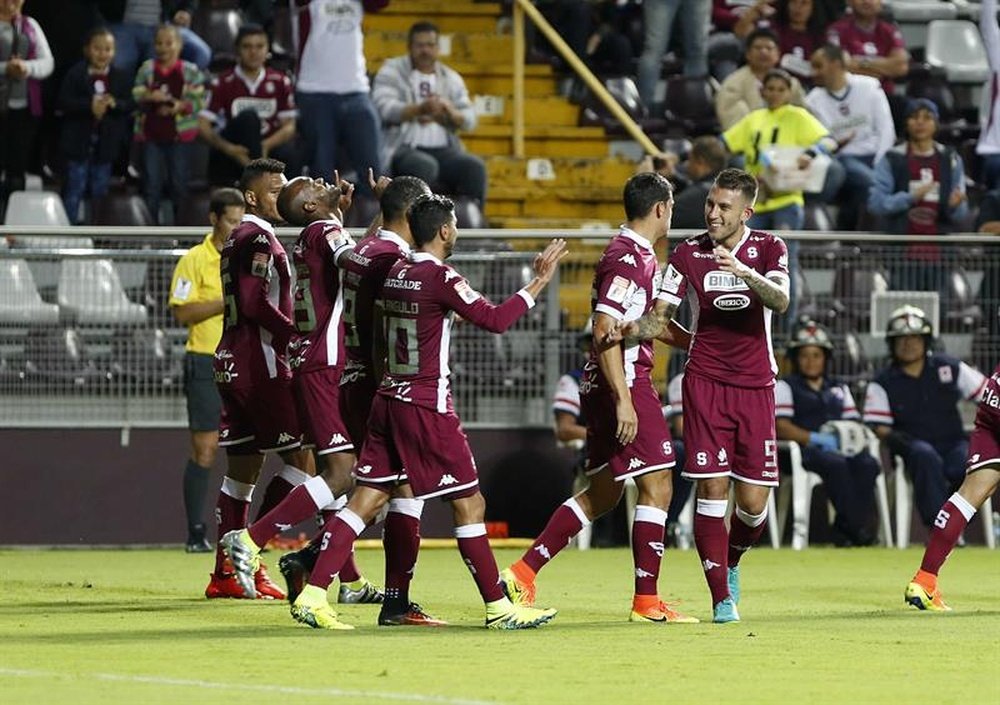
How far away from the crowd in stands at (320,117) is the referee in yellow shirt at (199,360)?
3065 millimetres

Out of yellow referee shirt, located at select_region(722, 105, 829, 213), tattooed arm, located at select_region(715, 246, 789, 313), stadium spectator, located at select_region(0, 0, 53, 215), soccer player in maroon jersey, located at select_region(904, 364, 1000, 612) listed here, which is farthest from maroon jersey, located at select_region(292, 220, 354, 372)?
stadium spectator, located at select_region(0, 0, 53, 215)

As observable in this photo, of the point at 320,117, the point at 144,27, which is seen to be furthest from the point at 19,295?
the point at 144,27

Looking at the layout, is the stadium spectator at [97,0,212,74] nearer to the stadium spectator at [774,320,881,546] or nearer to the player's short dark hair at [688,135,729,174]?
the player's short dark hair at [688,135,729,174]

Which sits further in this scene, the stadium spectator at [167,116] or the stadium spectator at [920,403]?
the stadium spectator at [167,116]

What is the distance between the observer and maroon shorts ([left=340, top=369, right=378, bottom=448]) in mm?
11438

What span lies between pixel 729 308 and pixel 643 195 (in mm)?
729

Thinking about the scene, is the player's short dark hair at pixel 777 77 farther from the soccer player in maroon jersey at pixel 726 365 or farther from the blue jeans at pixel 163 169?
the soccer player in maroon jersey at pixel 726 365

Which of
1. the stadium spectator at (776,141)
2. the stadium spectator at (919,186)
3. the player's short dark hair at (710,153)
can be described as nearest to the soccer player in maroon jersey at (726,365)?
the player's short dark hair at (710,153)

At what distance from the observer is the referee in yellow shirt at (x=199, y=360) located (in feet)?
47.5

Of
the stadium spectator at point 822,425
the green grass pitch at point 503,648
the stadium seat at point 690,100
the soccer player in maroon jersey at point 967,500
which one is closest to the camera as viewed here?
the green grass pitch at point 503,648

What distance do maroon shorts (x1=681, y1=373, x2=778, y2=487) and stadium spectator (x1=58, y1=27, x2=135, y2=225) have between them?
8693 mm

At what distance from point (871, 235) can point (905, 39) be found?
7.11m

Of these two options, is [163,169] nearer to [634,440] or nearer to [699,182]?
[699,182]

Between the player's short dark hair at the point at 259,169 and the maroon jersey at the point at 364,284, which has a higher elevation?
the player's short dark hair at the point at 259,169
